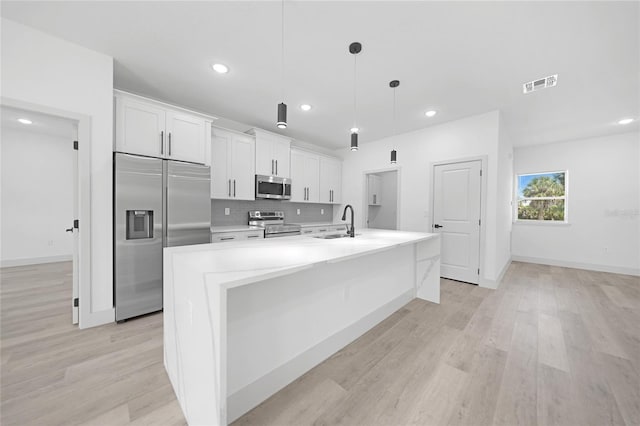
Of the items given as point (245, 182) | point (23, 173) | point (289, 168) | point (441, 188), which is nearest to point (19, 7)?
point (245, 182)

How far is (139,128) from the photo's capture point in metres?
2.69

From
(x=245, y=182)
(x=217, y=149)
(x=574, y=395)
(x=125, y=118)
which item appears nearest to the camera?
(x=574, y=395)

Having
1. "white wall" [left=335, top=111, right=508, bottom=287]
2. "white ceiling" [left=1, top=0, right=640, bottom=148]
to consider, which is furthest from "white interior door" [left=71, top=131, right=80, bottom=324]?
"white wall" [left=335, top=111, right=508, bottom=287]

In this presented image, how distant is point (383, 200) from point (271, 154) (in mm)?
3090

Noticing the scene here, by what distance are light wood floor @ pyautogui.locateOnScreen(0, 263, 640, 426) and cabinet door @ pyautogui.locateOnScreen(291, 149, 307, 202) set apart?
3.00m

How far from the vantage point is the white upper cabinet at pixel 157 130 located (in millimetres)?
2600

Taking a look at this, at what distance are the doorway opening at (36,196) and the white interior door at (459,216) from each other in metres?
6.51

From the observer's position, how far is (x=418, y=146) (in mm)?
4527

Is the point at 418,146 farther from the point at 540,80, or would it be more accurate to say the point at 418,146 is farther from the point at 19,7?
the point at 19,7

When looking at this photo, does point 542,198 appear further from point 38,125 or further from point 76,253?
point 38,125

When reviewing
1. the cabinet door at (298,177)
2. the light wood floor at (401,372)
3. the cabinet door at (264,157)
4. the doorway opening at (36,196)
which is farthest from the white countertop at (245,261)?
the doorway opening at (36,196)

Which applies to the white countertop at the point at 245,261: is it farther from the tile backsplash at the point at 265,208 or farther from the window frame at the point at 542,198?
the window frame at the point at 542,198

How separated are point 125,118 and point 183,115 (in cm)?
61

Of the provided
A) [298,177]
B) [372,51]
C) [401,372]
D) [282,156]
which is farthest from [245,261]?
[298,177]
